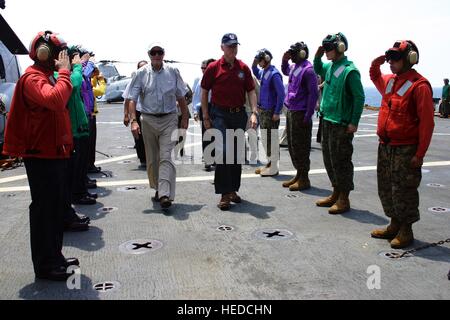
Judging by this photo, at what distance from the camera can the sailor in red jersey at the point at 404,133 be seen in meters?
3.66

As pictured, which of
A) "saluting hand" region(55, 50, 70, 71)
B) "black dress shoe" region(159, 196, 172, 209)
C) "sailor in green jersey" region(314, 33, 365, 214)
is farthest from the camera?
"black dress shoe" region(159, 196, 172, 209)

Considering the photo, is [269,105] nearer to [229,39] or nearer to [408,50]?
[229,39]

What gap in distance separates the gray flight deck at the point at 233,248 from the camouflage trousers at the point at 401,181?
365 millimetres

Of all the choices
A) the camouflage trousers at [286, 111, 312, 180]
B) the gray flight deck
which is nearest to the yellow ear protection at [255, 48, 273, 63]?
the camouflage trousers at [286, 111, 312, 180]

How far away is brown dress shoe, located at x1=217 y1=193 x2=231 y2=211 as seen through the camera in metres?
5.23

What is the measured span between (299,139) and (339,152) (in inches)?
47.7

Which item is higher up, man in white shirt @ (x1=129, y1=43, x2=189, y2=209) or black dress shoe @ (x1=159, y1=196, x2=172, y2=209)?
man in white shirt @ (x1=129, y1=43, x2=189, y2=209)

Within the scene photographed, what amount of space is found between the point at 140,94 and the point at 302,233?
8.61 feet

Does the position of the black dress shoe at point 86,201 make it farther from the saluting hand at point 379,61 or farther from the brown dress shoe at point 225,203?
the saluting hand at point 379,61

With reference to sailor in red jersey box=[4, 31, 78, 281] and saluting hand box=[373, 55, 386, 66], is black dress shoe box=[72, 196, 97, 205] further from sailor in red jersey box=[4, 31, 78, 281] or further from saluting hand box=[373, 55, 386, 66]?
saluting hand box=[373, 55, 386, 66]

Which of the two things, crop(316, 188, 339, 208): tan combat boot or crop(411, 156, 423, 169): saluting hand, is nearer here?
crop(411, 156, 423, 169): saluting hand

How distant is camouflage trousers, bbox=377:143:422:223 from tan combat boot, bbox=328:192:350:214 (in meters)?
0.95
